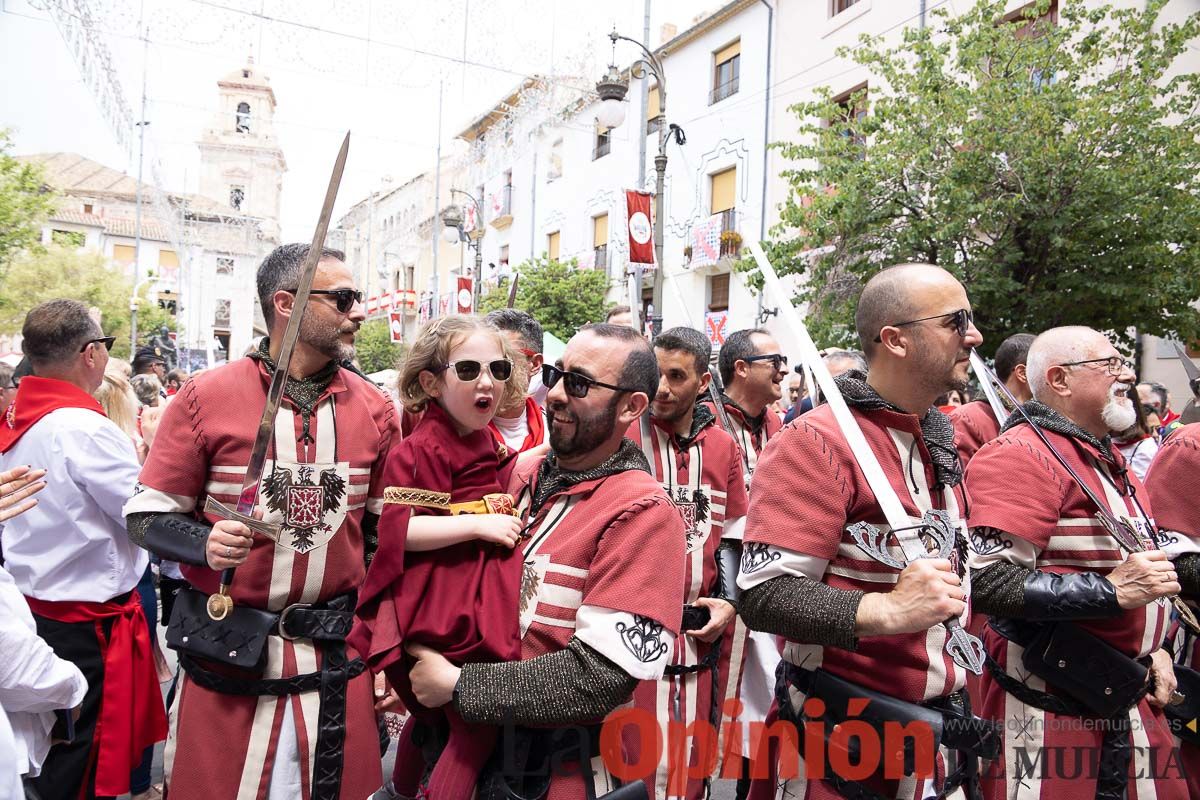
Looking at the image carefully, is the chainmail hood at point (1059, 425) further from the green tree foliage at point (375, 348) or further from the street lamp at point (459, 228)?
the green tree foliage at point (375, 348)

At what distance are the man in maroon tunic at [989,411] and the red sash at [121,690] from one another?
3929 mm

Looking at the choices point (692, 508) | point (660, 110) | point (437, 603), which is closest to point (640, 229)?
point (660, 110)

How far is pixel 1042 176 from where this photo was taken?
1126cm

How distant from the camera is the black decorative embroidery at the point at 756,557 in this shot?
2.23 meters

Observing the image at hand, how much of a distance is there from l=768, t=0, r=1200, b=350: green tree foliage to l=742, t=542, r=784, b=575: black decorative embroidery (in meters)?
10.2

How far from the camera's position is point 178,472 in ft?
8.84

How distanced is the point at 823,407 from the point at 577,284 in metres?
23.1

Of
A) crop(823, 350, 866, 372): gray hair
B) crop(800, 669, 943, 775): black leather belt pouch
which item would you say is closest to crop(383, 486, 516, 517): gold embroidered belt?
crop(800, 669, 943, 775): black leather belt pouch

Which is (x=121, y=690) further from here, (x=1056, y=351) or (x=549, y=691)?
(x=1056, y=351)

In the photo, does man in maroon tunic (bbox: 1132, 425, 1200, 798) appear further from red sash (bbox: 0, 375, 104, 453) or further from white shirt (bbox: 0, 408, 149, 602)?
red sash (bbox: 0, 375, 104, 453)

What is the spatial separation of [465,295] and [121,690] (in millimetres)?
16134

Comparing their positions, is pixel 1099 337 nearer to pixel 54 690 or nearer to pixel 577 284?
pixel 54 690

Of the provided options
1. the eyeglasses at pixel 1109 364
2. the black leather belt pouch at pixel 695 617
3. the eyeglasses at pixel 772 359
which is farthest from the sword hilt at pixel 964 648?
the eyeglasses at pixel 772 359

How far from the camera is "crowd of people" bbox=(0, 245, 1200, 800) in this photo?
6.54 ft
